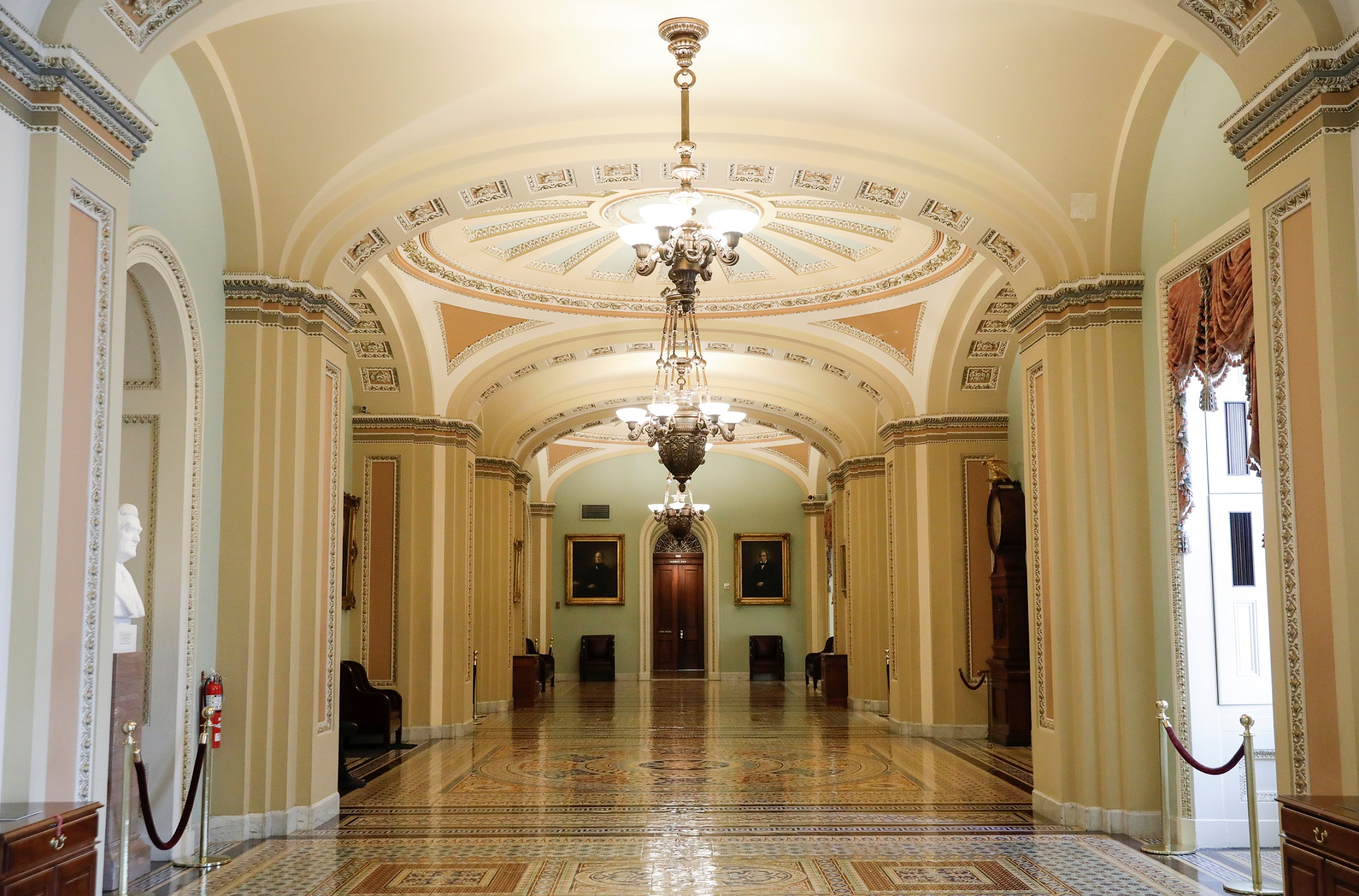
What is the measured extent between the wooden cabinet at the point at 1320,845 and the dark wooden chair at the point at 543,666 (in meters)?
15.7

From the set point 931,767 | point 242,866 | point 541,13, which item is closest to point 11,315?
point 541,13

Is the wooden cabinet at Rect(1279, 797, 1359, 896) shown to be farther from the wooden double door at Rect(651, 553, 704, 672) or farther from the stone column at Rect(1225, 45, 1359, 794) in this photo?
the wooden double door at Rect(651, 553, 704, 672)

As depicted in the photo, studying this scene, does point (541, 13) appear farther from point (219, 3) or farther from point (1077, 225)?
point (1077, 225)

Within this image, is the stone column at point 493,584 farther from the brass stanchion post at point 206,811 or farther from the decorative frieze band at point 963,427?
the brass stanchion post at point 206,811

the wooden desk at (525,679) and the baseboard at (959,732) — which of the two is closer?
the baseboard at (959,732)

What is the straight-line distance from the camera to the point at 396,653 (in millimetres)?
12438

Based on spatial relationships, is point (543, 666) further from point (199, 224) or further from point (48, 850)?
point (48, 850)

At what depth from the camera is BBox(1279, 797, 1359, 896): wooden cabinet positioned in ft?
12.4

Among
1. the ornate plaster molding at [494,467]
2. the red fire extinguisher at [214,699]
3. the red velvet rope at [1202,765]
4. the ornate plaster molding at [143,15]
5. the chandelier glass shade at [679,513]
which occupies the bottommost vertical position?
the red velvet rope at [1202,765]

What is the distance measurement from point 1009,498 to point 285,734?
7.43 meters

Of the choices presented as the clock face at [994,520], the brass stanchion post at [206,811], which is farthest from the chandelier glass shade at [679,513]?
the brass stanchion post at [206,811]

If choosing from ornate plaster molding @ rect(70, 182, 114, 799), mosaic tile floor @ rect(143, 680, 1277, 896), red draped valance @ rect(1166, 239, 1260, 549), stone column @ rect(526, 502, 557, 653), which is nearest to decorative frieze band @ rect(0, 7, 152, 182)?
ornate plaster molding @ rect(70, 182, 114, 799)

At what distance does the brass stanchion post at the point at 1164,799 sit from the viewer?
6.56 meters

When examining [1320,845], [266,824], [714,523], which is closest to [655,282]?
[266,824]
